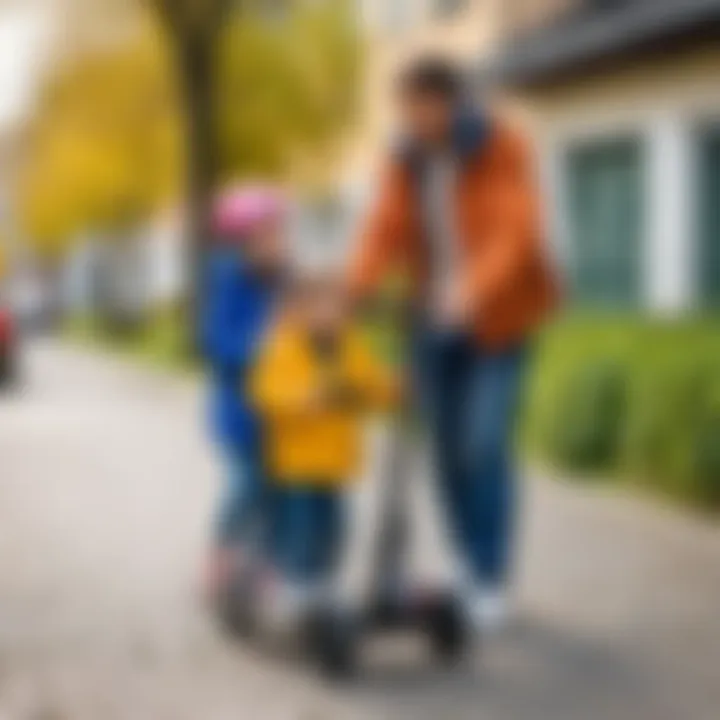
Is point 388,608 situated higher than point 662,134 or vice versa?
point 662,134

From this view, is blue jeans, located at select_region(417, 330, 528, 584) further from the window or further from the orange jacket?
the window

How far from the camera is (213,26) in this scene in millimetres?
1265

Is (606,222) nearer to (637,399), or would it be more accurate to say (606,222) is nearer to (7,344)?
(637,399)

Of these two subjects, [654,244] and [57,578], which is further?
[654,244]

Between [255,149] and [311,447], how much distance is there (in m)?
0.20

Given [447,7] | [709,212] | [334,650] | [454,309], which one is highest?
[447,7]

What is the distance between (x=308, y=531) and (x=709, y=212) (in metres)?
1.36

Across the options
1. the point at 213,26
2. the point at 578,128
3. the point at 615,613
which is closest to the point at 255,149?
the point at 213,26

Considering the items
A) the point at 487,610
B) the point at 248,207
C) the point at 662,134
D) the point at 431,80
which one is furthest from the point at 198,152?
the point at 662,134

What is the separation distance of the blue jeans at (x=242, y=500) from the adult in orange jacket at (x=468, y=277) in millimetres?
138

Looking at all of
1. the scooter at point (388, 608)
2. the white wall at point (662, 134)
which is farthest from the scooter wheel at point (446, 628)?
the white wall at point (662, 134)

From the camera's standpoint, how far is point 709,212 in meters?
2.63

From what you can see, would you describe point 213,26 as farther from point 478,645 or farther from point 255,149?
point 478,645

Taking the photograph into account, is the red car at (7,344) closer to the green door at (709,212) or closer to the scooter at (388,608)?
the scooter at (388,608)
